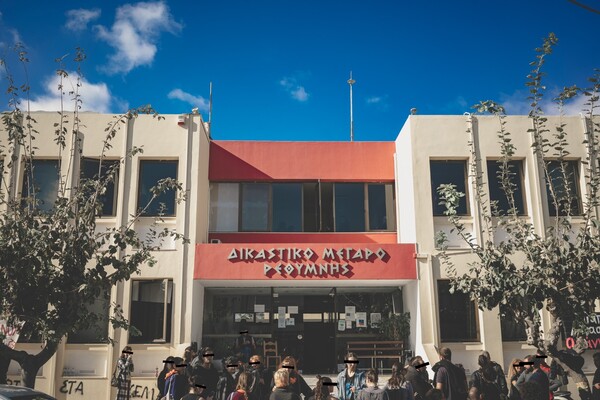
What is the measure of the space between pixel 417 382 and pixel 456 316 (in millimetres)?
6632

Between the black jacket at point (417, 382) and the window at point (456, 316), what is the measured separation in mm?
6210

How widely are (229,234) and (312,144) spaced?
13.5 ft

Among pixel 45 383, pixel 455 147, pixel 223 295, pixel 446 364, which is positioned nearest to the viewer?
pixel 446 364

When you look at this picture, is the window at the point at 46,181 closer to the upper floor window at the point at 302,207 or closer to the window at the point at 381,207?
the upper floor window at the point at 302,207

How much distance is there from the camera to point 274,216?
1944 centimetres

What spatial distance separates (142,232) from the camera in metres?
17.2

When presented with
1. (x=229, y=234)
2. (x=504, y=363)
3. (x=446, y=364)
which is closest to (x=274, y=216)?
(x=229, y=234)

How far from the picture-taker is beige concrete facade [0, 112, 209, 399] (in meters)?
15.8

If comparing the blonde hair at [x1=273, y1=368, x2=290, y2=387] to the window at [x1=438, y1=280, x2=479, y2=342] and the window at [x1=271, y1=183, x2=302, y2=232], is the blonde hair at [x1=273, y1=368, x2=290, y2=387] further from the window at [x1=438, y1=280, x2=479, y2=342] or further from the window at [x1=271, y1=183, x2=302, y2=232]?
the window at [x1=271, y1=183, x2=302, y2=232]

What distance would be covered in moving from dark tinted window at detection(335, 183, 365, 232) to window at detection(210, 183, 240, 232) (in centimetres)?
332

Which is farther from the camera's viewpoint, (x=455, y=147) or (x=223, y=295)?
(x=223, y=295)

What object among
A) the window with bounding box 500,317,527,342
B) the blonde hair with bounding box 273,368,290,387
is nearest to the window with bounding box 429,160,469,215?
the window with bounding box 500,317,527,342

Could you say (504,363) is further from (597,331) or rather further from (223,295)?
(223,295)

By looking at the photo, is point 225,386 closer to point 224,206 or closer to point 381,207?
point 224,206
